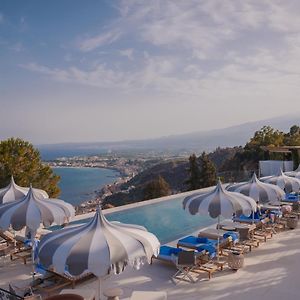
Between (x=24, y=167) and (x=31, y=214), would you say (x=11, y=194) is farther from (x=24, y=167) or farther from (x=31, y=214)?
(x=24, y=167)

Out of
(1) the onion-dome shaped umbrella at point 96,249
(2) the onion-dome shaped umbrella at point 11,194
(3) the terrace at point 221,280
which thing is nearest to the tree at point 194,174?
(3) the terrace at point 221,280

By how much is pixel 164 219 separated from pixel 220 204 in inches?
273

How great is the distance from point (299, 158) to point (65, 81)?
1805 cm

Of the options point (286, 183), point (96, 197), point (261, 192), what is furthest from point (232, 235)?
point (96, 197)

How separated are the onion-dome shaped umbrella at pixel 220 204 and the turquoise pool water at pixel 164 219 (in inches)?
144

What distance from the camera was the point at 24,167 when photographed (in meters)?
20.6

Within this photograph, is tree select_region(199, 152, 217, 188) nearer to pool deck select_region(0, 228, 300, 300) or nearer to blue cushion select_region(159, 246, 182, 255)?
pool deck select_region(0, 228, 300, 300)

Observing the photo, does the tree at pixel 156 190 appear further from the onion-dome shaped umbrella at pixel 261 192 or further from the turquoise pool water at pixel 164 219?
the onion-dome shaped umbrella at pixel 261 192

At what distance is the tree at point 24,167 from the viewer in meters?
19.9

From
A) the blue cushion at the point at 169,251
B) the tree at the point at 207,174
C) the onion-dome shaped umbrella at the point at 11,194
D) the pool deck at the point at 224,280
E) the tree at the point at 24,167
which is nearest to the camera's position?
the pool deck at the point at 224,280

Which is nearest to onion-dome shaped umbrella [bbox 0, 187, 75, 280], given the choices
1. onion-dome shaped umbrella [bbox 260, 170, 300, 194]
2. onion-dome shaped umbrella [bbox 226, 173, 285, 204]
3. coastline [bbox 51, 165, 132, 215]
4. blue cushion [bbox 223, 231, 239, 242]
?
coastline [bbox 51, 165, 132, 215]

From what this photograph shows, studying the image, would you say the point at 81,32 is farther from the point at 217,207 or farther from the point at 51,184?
the point at 217,207

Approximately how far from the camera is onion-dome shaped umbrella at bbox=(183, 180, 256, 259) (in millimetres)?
9016

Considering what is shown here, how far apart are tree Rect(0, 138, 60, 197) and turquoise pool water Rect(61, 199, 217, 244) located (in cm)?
664
